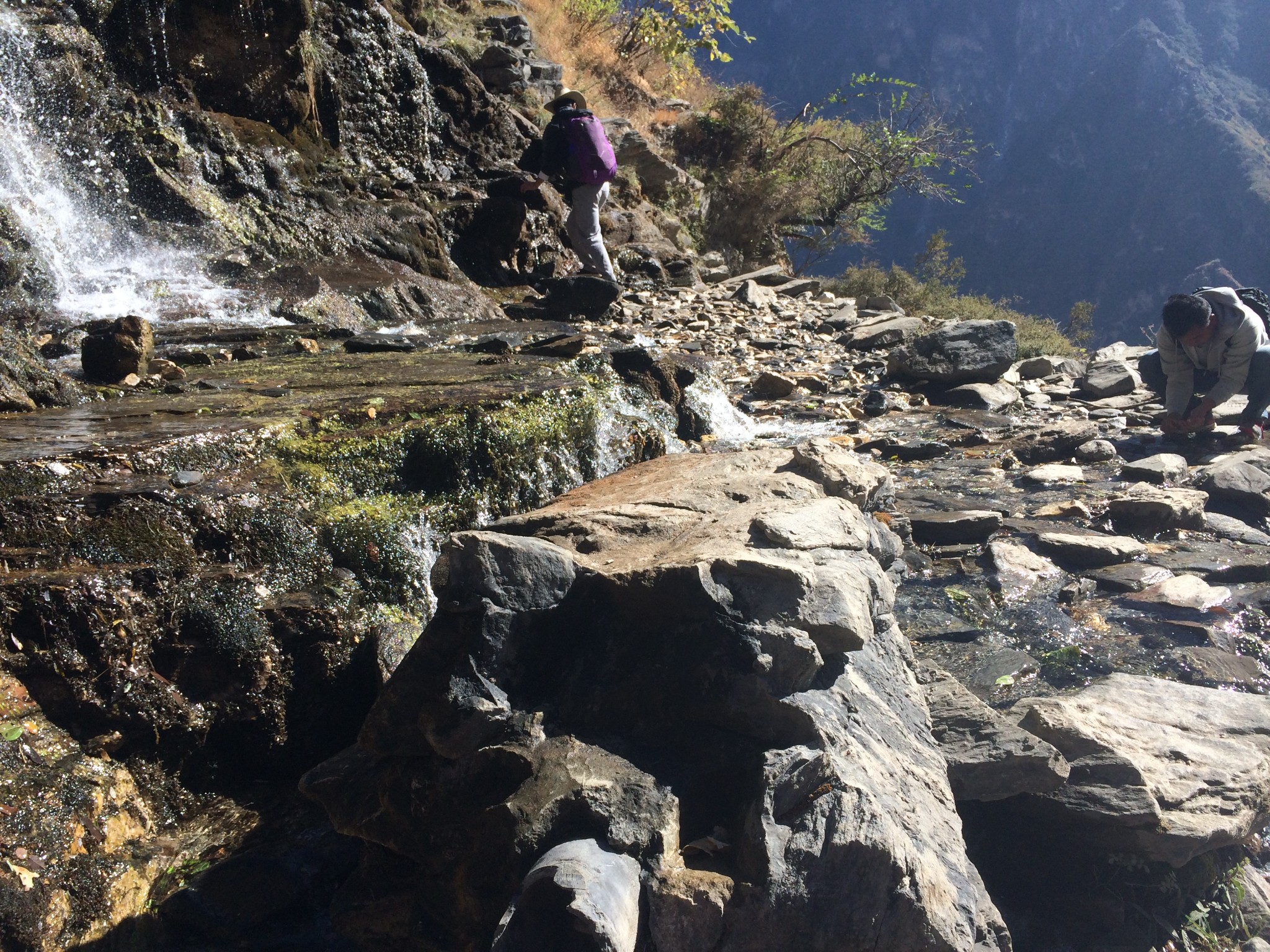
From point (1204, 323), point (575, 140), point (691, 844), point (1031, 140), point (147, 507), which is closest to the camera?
point (691, 844)

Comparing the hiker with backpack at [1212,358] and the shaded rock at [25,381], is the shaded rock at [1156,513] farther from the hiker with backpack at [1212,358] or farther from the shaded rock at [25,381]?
the shaded rock at [25,381]

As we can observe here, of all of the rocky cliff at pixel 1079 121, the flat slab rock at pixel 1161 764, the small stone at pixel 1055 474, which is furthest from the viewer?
the rocky cliff at pixel 1079 121

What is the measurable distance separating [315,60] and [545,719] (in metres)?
9.29

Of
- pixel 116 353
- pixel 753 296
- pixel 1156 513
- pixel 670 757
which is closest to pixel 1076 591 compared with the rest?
pixel 1156 513

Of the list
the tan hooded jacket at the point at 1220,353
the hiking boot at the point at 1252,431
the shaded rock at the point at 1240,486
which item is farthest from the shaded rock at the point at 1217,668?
the hiking boot at the point at 1252,431

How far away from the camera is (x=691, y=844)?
205 centimetres

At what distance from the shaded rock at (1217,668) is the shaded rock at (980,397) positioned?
194 inches

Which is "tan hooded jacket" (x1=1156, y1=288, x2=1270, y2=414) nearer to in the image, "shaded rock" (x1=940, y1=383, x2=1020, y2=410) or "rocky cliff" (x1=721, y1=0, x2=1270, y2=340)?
"shaded rock" (x1=940, y1=383, x2=1020, y2=410)

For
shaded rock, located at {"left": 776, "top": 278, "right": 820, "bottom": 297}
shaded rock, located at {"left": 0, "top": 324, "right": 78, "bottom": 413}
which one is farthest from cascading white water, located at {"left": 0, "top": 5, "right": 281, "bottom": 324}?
shaded rock, located at {"left": 776, "top": 278, "right": 820, "bottom": 297}

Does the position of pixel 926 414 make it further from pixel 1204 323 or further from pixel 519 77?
pixel 519 77

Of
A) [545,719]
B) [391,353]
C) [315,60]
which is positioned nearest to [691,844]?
[545,719]

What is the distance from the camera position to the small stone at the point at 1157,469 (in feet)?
20.4

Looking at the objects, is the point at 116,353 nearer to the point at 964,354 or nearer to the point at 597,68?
the point at 964,354

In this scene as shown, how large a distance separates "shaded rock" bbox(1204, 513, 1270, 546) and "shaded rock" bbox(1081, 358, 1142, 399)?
3.93 metres
